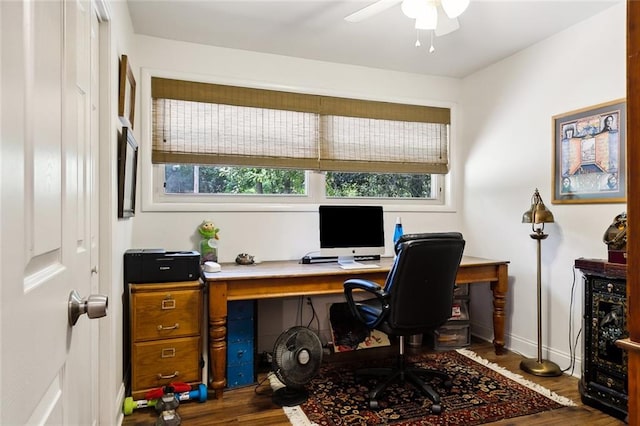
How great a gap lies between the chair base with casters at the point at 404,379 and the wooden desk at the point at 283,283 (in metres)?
0.55

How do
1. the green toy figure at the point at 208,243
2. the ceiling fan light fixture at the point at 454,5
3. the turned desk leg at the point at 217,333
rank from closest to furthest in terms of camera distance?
the ceiling fan light fixture at the point at 454,5 < the turned desk leg at the point at 217,333 < the green toy figure at the point at 208,243

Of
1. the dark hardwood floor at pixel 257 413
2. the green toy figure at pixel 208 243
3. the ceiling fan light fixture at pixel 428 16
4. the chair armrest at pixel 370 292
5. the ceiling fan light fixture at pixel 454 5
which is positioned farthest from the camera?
the green toy figure at pixel 208 243

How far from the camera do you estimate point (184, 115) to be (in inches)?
119

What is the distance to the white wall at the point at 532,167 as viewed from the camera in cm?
261

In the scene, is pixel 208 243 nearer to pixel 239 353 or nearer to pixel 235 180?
pixel 235 180

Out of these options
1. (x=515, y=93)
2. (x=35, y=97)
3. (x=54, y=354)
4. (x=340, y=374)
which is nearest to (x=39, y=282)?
(x=54, y=354)

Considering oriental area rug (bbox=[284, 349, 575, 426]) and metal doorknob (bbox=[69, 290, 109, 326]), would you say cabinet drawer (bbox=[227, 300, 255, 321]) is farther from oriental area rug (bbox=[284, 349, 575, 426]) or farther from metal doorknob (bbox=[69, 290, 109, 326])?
metal doorknob (bbox=[69, 290, 109, 326])

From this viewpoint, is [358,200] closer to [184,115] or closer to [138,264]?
[184,115]

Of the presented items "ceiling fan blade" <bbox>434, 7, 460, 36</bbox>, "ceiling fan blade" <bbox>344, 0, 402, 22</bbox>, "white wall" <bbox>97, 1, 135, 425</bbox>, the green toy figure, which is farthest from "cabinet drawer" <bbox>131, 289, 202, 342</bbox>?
"ceiling fan blade" <bbox>434, 7, 460, 36</bbox>

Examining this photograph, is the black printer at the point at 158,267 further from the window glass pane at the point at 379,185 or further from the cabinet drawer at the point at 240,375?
the window glass pane at the point at 379,185

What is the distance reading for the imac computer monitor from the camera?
120 inches

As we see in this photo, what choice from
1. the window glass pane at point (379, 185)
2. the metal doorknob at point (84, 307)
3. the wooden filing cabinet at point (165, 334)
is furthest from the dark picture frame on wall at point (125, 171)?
the window glass pane at point (379, 185)

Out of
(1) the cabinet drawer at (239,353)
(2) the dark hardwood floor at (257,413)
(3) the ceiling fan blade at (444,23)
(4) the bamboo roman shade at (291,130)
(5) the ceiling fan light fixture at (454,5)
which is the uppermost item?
(3) the ceiling fan blade at (444,23)

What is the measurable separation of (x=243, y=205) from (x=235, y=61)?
112 cm
